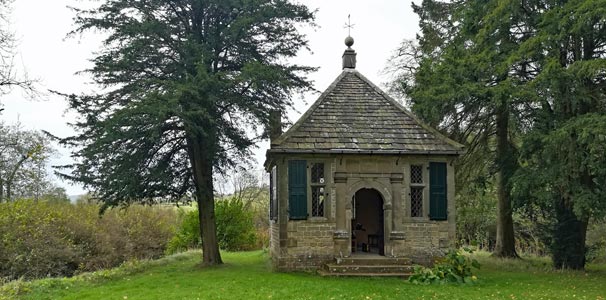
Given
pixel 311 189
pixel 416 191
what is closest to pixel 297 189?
pixel 311 189

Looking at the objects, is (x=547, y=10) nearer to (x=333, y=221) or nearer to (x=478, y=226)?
(x=333, y=221)

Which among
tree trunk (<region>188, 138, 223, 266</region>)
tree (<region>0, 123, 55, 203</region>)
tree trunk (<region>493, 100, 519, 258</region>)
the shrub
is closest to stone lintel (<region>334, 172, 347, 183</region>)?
tree trunk (<region>188, 138, 223, 266</region>)

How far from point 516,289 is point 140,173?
35.4ft

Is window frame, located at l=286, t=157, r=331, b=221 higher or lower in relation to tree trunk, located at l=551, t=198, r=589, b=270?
higher

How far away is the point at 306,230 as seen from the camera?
14719mm

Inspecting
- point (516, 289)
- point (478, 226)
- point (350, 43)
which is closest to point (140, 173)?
point (350, 43)

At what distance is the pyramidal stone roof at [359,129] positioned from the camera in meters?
14.9

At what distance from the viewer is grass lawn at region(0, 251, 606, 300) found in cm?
1113

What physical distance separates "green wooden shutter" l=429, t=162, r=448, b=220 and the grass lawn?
2.13m

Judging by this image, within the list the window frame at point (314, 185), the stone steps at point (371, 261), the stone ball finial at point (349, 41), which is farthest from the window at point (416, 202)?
the stone ball finial at point (349, 41)

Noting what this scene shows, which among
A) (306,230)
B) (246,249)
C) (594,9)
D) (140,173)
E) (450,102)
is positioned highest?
(594,9)

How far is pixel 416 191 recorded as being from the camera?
1540cm

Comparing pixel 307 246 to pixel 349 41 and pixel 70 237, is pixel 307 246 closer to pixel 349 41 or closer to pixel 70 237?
pixel 349 41

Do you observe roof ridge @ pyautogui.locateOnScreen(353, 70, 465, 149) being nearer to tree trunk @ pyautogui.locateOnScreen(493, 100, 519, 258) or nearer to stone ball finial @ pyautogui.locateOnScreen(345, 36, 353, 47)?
stone ball finial @ pyautogui.locateOnScreen(345, 36, 353, 47)
